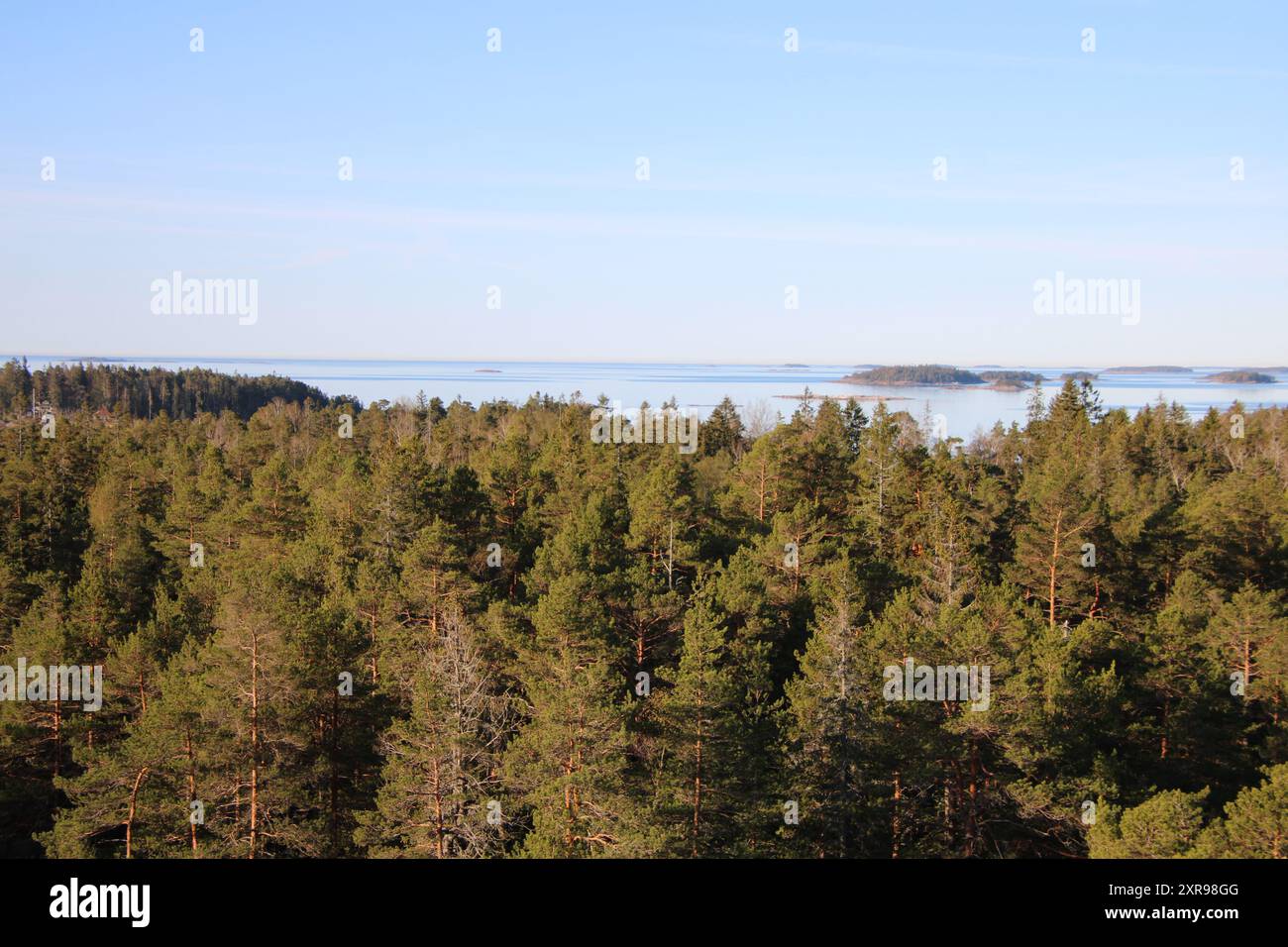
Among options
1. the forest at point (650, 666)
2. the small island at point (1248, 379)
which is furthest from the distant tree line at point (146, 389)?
the small island at point (1248, 379)

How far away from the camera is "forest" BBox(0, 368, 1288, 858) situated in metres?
19.6

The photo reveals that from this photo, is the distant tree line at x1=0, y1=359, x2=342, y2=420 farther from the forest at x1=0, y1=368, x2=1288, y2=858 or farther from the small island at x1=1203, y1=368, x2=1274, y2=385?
the small island at x1=1203, y1=368, x2=1274, y2=385

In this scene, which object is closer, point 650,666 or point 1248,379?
point 650,666

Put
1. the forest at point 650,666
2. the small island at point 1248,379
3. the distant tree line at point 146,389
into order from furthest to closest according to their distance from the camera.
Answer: the small island at point 1248,379, the distant tree line at point 146,389, the forest at point 650,666

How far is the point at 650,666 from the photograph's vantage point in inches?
1124

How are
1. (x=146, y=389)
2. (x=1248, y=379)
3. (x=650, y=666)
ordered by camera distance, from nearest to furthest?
(x=650, y=666) → (x=146, y=389) → (x=1248, y=379)

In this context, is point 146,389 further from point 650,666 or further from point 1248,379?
point 1248,379

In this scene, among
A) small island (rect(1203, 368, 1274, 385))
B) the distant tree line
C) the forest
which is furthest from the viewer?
small island (rect(1203, 368, 1274, 385))

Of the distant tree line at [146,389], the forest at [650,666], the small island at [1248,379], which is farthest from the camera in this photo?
the small island at [1248,379]

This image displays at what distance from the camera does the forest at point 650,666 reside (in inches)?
772

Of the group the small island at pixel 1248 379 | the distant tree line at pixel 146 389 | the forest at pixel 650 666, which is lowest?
the forest at pixel 650 666

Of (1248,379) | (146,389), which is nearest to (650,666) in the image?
(146,389)

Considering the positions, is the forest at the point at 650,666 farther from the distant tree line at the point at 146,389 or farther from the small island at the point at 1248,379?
the small island at the point at 1248,379

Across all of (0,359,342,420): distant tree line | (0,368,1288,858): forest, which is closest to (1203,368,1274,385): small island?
(0,368,1288,858): forest
